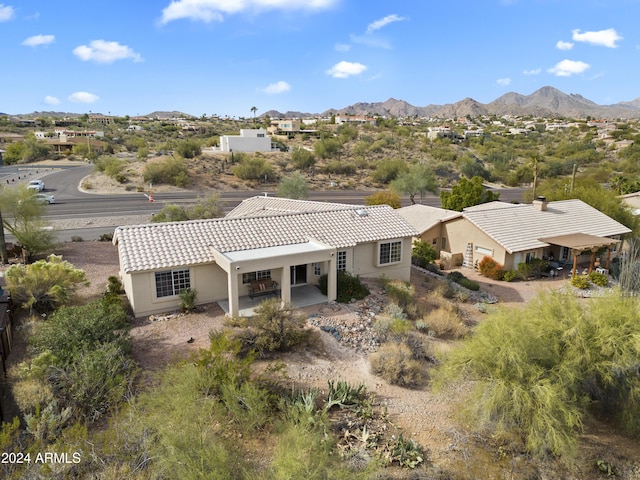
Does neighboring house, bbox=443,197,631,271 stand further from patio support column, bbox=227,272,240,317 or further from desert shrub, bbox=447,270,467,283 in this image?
patio support column, bbox=227,272,240,317

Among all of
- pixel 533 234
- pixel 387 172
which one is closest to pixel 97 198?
pixel 387 172

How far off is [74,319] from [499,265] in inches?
968

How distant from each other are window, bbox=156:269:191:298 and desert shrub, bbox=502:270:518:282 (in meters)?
19.7

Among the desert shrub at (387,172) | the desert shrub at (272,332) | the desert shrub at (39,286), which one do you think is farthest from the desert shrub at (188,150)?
the desert shrub at (272,332)

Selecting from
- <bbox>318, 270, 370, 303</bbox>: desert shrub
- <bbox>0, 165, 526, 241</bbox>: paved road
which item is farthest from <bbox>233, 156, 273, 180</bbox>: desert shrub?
<bbox>318, 270, 370, 303</bbox>: desert shrub

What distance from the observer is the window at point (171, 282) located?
19.2 metres

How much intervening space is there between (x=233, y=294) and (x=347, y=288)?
5785 millimetres

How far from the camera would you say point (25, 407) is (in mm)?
11703

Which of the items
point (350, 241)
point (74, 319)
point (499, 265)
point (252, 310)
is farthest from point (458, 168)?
point (74, 319)

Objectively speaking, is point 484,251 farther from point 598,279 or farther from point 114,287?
point 114,287

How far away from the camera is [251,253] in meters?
20.2

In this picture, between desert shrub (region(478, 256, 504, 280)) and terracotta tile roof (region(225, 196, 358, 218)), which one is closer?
desert shrub (region(478, 256, 504, 280))

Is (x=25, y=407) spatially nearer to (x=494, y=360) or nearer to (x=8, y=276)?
(x=8, y=276)

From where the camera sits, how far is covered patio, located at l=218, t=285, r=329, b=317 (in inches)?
763
